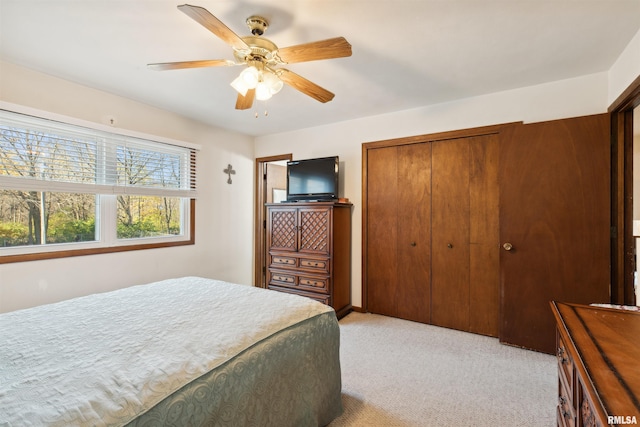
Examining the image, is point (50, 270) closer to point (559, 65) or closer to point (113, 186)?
point (113, 186)

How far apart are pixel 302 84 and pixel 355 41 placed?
47 centimetres

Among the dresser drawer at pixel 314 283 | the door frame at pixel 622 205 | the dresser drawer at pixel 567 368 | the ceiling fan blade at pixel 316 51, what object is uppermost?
the ceiling fan blade at pixel 316 51

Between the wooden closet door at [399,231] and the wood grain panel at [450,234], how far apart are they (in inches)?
3.3

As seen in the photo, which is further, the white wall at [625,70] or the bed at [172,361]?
the white wall at [625,70]

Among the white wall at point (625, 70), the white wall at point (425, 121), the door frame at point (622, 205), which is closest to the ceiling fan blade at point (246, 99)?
the white wall at point (425, 121)

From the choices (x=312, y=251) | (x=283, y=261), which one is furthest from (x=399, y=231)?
(x=283, y=261)

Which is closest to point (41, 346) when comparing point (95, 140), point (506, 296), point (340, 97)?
point (95, 140)

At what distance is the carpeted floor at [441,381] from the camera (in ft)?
5.59

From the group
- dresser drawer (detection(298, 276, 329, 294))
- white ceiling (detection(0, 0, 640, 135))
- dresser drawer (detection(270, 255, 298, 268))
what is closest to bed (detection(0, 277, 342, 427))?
dresser drawer (detection(298, 276, 329, 294))

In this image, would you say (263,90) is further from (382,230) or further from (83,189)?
(382,230)

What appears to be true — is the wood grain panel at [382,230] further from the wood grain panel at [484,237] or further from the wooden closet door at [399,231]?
the wood grain panel at [484,237]

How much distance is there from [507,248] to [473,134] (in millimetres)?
1182

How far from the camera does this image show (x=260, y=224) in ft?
14.5

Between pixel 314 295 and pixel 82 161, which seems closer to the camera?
pixel 82 161
